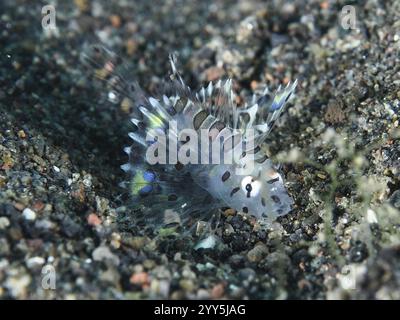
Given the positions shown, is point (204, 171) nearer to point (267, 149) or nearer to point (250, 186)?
point (250, 186)

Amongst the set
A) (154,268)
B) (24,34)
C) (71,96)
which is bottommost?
(154,268)

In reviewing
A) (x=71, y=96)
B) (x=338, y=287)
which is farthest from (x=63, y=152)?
(x=338, y=287)

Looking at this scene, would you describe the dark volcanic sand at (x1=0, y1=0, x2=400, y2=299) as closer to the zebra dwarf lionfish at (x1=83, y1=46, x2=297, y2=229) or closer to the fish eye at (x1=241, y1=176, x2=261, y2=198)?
the zebra dwarf lionfish at (x1=83, y1=46, x2=297, y2=229)

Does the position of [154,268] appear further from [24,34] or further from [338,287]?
[24,34]

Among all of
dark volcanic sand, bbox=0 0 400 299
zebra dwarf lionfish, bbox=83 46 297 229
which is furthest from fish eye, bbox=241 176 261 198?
dark volcanic sand, bbox=0 0 400 299

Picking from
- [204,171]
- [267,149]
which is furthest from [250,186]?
[267,149]

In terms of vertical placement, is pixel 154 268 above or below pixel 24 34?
below

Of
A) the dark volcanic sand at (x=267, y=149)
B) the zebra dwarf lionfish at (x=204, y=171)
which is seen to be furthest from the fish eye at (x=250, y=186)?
the dark volcanic sand at (x=267, y=149)
